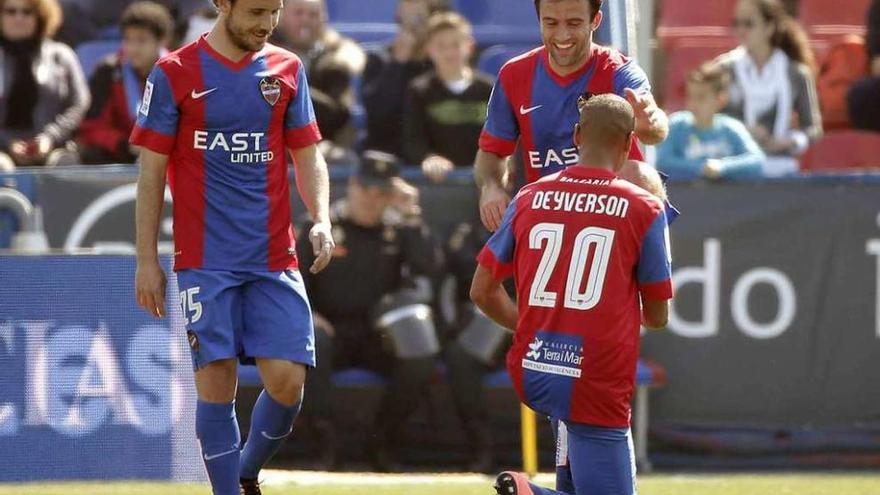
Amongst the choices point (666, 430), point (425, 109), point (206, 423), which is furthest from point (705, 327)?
point (206, 423)

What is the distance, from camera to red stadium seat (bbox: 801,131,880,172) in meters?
11.7

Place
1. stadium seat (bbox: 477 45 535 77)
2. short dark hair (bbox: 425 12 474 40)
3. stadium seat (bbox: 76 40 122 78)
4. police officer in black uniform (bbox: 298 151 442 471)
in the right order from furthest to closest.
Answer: stadium seat (bbox: 76 40 122 78) → stadium seat (bbox: 477 45 535 77) → short dark hair (bbox: 425 12 474 40) → police officer in black uniform (bbox: 298 151 442 471)

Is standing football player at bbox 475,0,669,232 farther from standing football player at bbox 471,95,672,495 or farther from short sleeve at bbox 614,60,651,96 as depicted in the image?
standing football player at bbox 471,95,672,495

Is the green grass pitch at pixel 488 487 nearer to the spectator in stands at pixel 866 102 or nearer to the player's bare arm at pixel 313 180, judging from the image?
the player's bare arm at pixel 313 180

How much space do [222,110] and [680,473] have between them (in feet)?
14.4

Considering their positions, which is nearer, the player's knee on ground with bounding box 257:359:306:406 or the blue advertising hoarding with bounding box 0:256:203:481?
the player's knee on ground with bounding box 257:359:306:406

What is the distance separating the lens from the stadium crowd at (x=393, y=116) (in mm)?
9977

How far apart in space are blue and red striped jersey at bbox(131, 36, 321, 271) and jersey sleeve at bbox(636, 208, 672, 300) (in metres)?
1.62

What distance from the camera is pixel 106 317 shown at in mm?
8586

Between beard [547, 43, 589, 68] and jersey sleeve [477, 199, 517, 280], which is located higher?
beard [547, 43, 589, 68]

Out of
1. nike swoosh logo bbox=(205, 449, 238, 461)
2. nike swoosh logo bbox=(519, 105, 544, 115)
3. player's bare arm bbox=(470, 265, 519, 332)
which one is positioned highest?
nike swoosh logo bbox=(519, 105, 544, 115)

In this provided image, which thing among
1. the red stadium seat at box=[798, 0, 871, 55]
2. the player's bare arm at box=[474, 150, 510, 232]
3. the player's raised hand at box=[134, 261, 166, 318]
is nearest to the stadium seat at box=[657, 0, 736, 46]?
the red stadium seat at box=[798, 0, 871, 55]

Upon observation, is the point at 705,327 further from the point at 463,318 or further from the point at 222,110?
the point at 222,110

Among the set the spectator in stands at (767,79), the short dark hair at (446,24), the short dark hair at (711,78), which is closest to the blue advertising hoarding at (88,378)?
the short dark hair at (446,24)
